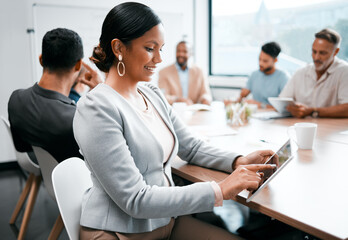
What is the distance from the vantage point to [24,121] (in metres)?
1.78

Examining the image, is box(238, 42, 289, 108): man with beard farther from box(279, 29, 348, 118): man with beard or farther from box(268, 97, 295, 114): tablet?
box(268, 97, 295, 114): tablet

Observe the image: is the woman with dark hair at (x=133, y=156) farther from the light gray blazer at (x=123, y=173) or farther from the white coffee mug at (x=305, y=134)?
the white coffee mug at (x=305, y=134)

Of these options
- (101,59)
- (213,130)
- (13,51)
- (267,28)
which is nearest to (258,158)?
(101,59)

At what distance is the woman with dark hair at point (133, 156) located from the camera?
98 cm

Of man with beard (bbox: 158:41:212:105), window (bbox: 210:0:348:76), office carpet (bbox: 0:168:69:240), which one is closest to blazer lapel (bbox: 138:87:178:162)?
office carpet (bbox: 0:168:69:240)

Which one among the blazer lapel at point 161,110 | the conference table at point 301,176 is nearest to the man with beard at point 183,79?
the conference table at point 301,176

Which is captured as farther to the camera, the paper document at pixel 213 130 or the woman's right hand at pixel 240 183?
the paper document at pixel 213 130

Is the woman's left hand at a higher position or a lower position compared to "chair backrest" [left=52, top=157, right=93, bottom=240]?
higher

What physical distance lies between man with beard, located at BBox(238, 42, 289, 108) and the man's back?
7.06 ft

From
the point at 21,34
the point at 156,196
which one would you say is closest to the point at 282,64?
the point at 21,34

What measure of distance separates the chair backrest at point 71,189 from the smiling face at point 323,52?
2.08 metres

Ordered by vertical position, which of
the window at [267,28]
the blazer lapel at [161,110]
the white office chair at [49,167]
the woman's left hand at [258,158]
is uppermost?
the window at [267,28]

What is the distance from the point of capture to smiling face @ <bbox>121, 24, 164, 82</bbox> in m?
1.11

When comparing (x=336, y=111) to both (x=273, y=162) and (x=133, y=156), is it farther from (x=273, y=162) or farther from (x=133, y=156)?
(x=133, y=156)
